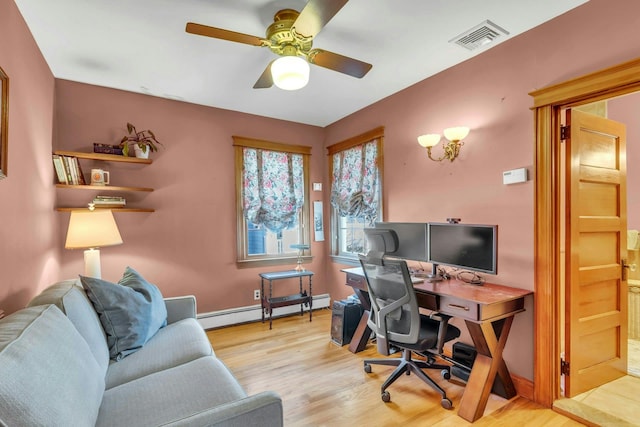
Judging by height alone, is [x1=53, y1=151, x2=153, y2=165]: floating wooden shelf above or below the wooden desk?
above

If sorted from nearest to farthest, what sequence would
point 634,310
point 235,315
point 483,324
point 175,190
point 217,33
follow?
1. point 217,33
2. point 483,324
3. point 634,310
4. point 175,190
5. point 235,315

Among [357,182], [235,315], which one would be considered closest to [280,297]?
[235,315]

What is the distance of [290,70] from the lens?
185cm

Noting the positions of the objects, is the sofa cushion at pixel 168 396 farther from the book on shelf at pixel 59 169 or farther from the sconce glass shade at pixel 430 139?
the sconce glass shade at pixel 430 139

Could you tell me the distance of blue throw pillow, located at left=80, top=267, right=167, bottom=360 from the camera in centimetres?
186

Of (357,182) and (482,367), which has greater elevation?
(357,182)

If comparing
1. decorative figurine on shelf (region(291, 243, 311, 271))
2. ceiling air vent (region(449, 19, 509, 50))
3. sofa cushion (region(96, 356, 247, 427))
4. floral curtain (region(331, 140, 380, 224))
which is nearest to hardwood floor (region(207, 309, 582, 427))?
sofa cushion (region(96, 356, 247, 427))

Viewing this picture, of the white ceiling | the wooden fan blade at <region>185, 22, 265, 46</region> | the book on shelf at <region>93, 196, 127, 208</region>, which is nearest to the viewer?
the wooden fan blade at <region>185, 22, 265, 46</region>

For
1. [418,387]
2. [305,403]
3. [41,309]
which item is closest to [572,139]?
[418,387]

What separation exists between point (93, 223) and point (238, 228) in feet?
5.11

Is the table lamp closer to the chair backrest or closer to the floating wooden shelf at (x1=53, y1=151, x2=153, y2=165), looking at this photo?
the floating wooden shelf at (x1=53, y1=151, x2=153, y2=165)

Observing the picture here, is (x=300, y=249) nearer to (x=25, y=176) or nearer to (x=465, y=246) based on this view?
(x=465, y=246)

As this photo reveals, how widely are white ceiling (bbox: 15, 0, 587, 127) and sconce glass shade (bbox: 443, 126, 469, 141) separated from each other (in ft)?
2.00

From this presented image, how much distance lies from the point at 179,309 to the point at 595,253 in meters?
3.19
